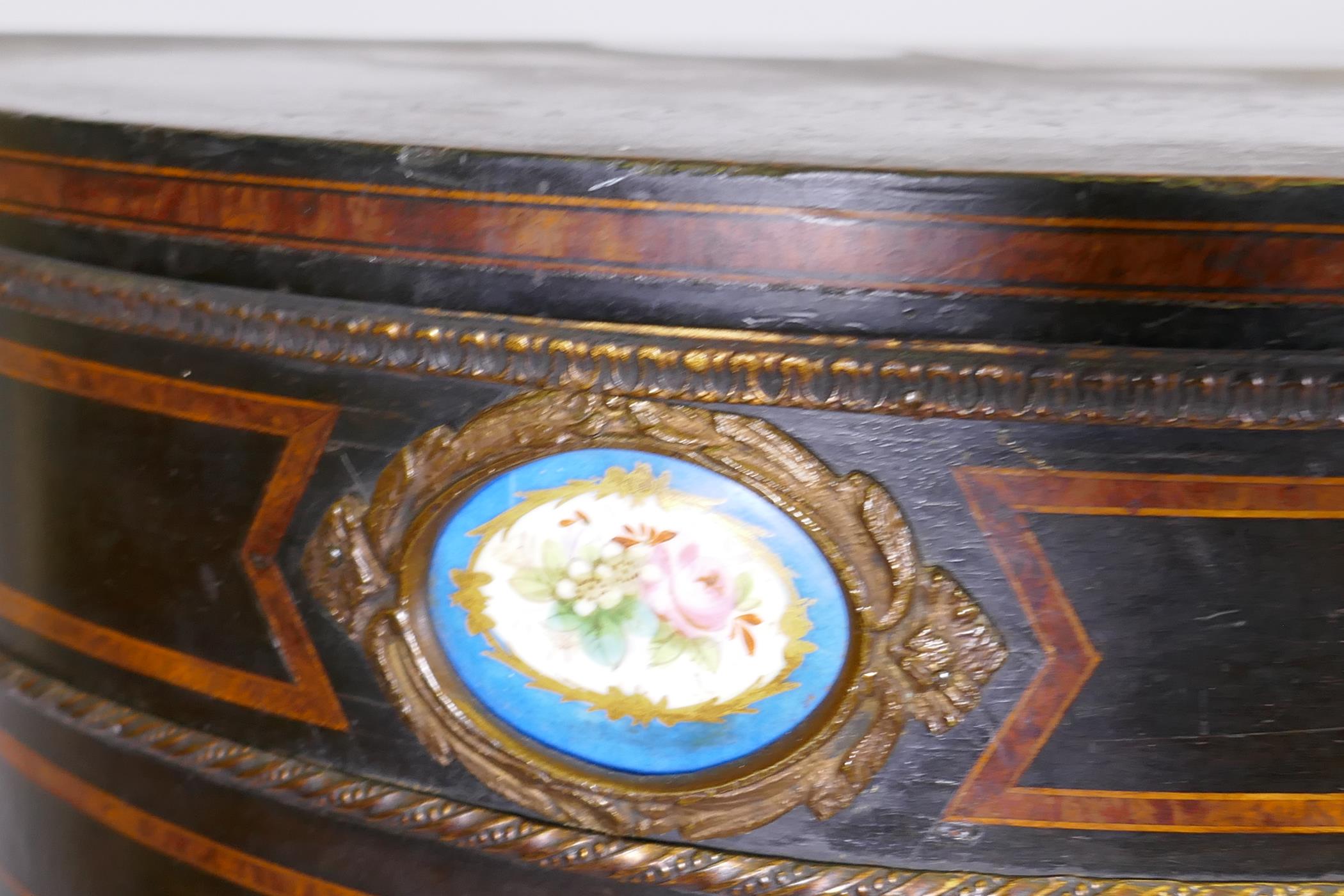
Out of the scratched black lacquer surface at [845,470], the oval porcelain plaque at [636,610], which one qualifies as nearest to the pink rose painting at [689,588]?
the oval porcelain plaque at [636,610]

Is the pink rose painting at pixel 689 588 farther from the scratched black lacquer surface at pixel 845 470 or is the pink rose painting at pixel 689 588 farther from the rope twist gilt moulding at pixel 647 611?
the scratched black lacquer surface at pixel 845 470

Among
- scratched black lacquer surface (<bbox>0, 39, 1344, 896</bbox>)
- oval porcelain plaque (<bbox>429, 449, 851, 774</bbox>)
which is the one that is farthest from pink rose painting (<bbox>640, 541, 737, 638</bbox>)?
scratched black lacquer surface (<bbox>0, 39, 1344, 896</bbox>)

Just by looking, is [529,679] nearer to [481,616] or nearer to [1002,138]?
[481,616]

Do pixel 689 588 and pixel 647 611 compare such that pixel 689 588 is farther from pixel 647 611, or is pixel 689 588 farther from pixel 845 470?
pixel 845 470

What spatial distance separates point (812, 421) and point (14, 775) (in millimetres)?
924

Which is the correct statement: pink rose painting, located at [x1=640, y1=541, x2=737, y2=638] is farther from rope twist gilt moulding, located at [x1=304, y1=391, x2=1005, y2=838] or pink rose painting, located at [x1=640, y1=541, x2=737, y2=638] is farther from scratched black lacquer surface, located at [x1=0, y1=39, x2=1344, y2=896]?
scratched black lacquer surface, located at [x1=0, y1=39, x2=1344, y2=896]

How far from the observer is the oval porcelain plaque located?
3.44 feet

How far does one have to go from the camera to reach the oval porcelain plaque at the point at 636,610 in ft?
3.44

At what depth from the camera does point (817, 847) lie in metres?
1.11

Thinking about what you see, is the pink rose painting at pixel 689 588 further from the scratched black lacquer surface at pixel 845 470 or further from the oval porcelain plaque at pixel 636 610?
the scratched black lacquer surface at pixel 845 470

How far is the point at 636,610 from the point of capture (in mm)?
1070

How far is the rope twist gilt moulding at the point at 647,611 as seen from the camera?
1.03m

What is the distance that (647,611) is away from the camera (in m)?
1.07

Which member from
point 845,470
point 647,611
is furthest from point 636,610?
point 845,470
